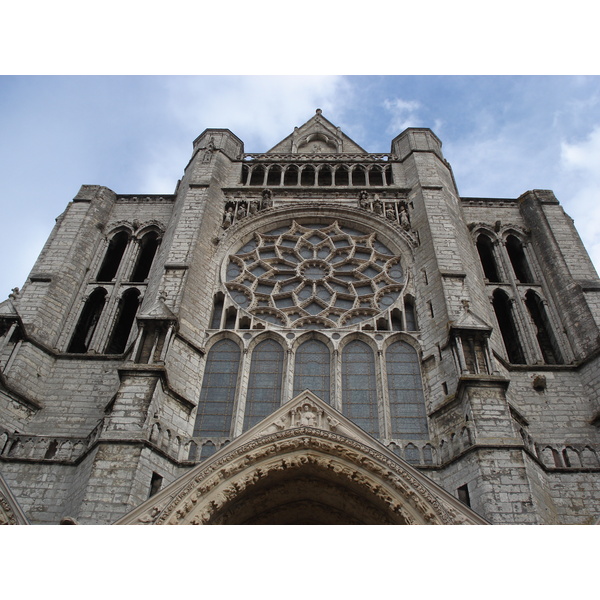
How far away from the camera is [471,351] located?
12.2 metres

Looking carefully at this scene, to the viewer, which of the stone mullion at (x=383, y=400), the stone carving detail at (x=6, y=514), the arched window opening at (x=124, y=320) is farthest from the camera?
the arched window opening at (x=124, y=320)

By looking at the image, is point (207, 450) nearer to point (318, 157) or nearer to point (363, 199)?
point (363, 199)

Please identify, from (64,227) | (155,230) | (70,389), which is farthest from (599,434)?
(64,227)

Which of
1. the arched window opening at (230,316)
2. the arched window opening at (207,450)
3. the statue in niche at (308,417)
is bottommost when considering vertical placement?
the statue in niche at (308,417)

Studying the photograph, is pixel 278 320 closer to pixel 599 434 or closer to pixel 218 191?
pixel 218 191

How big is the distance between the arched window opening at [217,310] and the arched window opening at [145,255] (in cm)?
318

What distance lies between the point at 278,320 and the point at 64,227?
6525 millimetres

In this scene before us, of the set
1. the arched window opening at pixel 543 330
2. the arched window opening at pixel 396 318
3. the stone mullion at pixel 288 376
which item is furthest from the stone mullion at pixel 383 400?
the arched window opening at pixel 543 330

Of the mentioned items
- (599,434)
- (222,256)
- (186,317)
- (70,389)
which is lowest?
(599,434)

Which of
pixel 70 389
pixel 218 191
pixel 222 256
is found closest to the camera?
pixel 70 389

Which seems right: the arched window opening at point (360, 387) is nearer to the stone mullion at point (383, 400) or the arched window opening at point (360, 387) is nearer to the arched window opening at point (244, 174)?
the stone mullion at point (383, 400)

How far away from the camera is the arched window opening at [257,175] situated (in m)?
19.8

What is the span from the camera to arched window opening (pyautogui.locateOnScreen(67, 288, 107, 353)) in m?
15.2

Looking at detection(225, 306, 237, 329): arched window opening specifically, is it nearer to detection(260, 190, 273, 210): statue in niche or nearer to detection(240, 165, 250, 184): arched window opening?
detection(260, 190, 273, 210): statue in niche
